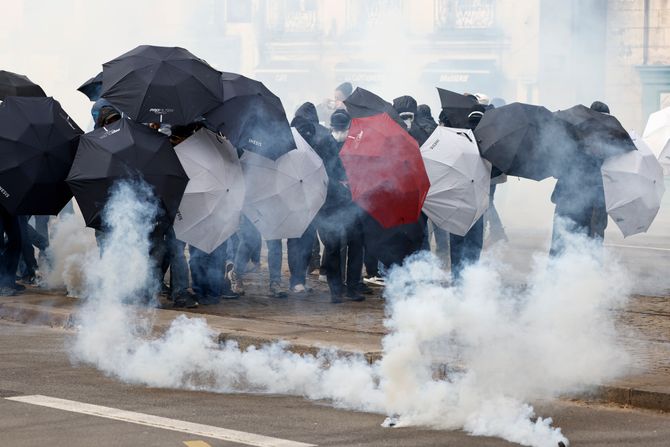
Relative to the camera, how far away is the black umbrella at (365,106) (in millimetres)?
9750

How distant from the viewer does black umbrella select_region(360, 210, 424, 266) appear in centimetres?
994

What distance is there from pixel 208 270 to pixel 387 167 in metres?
1.65

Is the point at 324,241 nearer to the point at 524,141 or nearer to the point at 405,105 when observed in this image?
the point at 405,105

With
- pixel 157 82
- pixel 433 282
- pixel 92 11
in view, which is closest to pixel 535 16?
pixel 92 11

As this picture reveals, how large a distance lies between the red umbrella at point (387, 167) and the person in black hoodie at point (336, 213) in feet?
1.68

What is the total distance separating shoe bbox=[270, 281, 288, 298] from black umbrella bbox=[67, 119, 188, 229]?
1.78m

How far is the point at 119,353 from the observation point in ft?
26.3

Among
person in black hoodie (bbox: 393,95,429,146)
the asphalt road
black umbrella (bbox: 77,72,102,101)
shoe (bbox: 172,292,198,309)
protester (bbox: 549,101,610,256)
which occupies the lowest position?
the asphalt road

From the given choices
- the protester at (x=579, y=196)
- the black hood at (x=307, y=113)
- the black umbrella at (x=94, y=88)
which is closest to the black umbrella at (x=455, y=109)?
the protester at (x=579, y=196)

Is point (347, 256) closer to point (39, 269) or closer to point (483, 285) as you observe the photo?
point (39, 269)

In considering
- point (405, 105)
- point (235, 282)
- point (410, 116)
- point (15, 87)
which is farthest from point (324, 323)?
point (15, 87)

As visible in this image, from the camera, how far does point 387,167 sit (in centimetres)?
936

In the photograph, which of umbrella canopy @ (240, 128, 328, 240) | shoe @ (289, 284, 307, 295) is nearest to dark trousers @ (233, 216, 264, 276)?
shoe @ (289, 284, 307, 295)

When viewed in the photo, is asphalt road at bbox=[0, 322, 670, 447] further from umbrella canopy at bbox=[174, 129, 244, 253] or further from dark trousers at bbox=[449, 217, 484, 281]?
dark trousers at bbox=[449, 217, 484, 281]
